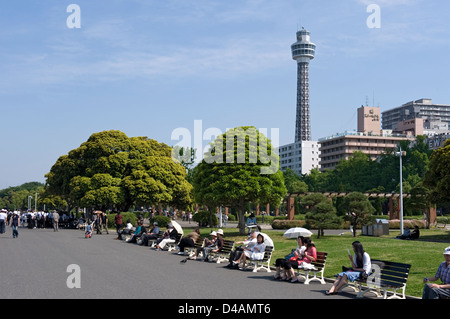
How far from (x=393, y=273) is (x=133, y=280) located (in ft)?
21.5

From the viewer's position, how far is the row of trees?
115 feet

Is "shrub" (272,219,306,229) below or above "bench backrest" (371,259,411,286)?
below

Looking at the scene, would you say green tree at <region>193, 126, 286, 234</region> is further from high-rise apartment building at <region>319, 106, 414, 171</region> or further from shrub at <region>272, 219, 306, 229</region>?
high-rise apartment building at <region>319, 106, 414, 171</region>

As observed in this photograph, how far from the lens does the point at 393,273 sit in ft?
38.9

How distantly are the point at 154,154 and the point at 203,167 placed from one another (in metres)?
16.2

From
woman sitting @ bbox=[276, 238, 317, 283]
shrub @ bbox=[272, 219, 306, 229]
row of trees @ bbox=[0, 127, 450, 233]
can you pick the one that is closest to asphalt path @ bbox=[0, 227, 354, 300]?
woman sitting @ bbox=[276, 238, 317, 283]

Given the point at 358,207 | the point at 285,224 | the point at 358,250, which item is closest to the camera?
the point at 358,250

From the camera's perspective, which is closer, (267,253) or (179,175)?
(267,253)

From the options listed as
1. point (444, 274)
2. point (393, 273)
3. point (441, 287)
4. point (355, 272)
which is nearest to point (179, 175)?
point (355, 272)

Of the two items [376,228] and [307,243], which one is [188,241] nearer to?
[307,243]
